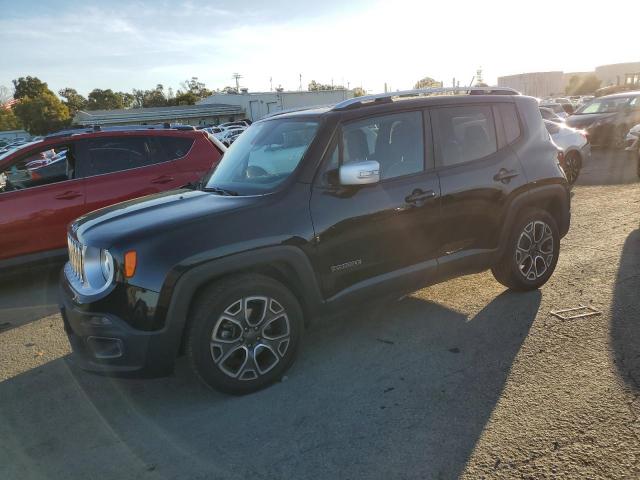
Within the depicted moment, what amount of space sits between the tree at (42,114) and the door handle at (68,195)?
66.6 metres

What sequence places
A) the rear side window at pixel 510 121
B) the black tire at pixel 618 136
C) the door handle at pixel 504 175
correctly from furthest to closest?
1. the black tire at pixel 618 136
2. the rear side window at pixel 510 121
3. the door handle at pixel 504 175

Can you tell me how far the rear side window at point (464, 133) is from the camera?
13.2ft

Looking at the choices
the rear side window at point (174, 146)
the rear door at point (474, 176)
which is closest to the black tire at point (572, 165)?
the rear door at point (474, 176)

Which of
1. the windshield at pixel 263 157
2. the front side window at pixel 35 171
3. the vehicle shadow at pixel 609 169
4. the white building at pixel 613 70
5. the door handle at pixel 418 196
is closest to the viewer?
the windshield at pixel 263 157

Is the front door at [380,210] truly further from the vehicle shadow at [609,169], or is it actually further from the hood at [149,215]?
the vehicle shadow at [609,169]

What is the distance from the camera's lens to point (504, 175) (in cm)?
424

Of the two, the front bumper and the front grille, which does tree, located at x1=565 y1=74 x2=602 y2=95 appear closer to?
the front grille

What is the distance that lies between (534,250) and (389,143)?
1859 mm

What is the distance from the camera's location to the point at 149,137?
22.0ft

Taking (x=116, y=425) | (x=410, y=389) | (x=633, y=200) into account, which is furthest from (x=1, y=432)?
(x=633, y=200)

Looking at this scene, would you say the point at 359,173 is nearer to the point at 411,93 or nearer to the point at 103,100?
the point at 411,93

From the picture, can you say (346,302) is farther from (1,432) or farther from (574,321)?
(1,432)

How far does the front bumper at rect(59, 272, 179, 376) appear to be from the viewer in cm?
292

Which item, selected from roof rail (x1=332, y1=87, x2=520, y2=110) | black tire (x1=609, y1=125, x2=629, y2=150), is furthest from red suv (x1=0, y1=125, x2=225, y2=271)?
black tire (x1=609, y1=125, x2=629, y2=150)
